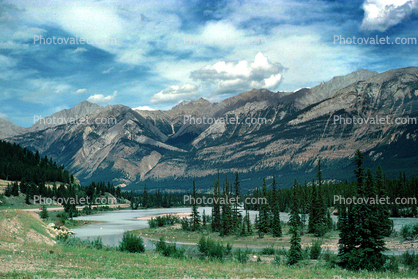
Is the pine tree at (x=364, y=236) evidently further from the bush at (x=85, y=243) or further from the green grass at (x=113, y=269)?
the bush at (x=85, y=243)

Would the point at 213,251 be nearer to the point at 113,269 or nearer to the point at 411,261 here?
the point at 113,269

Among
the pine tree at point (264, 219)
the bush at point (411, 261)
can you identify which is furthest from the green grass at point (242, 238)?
the bush at point (411, 261)

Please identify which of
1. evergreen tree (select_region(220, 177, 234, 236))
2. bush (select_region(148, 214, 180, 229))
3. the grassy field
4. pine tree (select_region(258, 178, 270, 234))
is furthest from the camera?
bush (select_region(148, 214, 180, 229))

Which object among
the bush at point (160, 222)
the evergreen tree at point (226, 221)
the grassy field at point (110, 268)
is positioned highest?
the grassy field at point (110, 268)

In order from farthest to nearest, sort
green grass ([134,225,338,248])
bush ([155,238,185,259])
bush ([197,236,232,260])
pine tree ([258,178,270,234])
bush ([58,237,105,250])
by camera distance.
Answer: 1. pine tree ([258,178,270,234])
2. green grass ([134,225,338,248])
3. bush ([58,237,105,250])
4. bush ([197,236,232,260])
5. bush ([155,238,185,259])

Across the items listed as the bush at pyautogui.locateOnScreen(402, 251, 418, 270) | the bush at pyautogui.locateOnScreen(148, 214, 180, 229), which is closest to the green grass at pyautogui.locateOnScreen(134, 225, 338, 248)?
the bush at pyautogui.locateOnScreen(148, 214, 180, 229)

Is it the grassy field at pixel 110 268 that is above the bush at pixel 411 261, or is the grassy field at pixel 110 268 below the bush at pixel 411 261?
above

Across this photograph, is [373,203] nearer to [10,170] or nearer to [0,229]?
[0,229]

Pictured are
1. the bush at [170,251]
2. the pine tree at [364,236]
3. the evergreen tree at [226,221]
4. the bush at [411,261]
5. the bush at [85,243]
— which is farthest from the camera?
the evergreen tree at [226,221]

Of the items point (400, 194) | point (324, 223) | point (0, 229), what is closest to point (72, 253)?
point (0, 229)

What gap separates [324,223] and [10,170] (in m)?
127

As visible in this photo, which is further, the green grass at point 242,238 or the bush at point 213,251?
the green grass at point 242,238

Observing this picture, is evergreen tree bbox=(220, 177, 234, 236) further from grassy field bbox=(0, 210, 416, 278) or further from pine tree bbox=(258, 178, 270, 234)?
grassy field bbox=(0, 210, 416, 278)

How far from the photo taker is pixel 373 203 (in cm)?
3120
